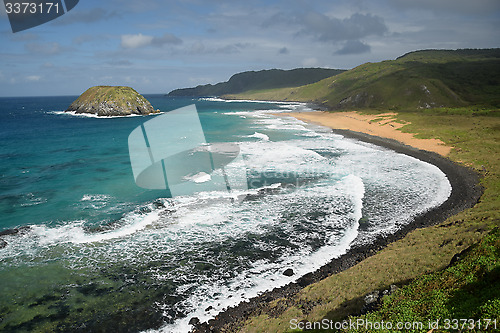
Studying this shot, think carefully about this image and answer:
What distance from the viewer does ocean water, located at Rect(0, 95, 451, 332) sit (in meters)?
12.7

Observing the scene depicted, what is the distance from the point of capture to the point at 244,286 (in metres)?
13.6

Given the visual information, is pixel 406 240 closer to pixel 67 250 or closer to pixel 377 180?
pixel 377 180

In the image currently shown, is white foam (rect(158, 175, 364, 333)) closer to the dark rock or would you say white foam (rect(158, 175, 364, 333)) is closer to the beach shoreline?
the dark rock

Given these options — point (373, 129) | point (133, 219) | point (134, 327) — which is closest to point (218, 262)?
point (134, 327)

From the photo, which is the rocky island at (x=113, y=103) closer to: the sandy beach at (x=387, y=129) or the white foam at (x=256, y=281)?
the sandy beach at (x=387, y=129)

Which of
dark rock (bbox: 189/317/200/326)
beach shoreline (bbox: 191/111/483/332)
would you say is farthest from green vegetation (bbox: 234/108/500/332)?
dark rock (bbox: 189/317/200/326)

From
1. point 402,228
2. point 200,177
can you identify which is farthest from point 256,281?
point 200,177

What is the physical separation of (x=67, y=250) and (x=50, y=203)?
9.47m

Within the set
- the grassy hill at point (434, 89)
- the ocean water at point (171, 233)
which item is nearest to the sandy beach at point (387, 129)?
the ocean water at point (171, 233)

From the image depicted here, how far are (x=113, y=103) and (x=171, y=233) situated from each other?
99.9 metres

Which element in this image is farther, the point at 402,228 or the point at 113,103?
the point at 113,103

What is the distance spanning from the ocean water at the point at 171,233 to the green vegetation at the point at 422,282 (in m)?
2.22

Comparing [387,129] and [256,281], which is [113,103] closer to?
[387,129]

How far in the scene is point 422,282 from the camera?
390 inches
